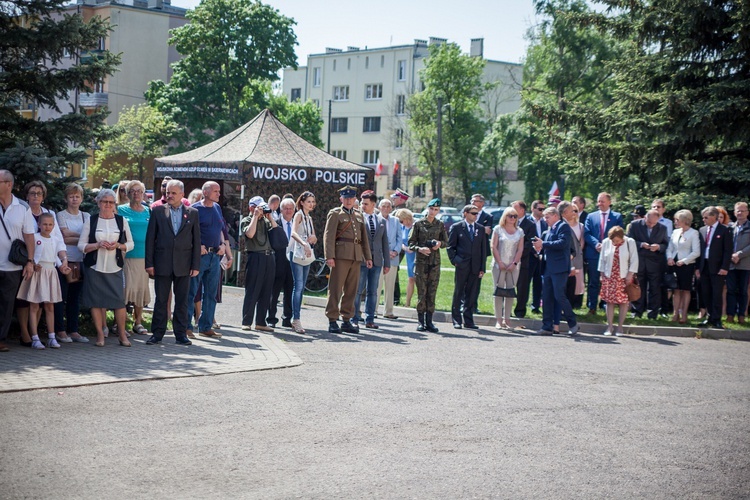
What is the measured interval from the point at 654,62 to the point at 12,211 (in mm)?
14751

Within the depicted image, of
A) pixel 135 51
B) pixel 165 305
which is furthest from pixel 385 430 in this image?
pixel 135 51

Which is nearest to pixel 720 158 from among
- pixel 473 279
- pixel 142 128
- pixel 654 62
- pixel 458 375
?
pixel 654 62

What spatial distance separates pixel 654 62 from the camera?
20.4 m

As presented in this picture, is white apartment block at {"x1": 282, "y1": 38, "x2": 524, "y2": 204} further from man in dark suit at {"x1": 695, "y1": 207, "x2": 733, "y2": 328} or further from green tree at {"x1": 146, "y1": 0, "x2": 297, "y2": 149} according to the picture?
man in dark suit at {"x1": 695, "y1": 207, "x2": 733, "y2": 328}

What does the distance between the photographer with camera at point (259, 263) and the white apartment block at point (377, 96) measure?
6503 cm

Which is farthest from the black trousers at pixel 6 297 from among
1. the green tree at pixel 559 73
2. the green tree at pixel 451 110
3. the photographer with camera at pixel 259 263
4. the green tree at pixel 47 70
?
the green tree at pixel 451 110

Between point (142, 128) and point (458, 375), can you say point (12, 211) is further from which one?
point (142, 128)

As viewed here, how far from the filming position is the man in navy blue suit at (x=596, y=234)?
1719 cm

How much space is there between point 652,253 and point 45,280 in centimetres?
1096

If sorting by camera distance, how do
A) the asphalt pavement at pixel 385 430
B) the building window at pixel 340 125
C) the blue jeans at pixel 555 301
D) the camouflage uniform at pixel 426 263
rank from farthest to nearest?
the building window at pixel 340 125, the blue jeans at pixel 555 301, the camouflage uniform at pixel 426 263, the asphalt pavement at pixel 385 430

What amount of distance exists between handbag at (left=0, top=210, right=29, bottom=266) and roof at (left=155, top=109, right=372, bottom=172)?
9.94 metres

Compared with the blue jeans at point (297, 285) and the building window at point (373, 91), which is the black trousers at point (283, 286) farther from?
the building window at point (373, 91)

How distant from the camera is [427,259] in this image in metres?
15.2

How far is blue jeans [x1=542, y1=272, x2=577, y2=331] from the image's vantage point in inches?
597
